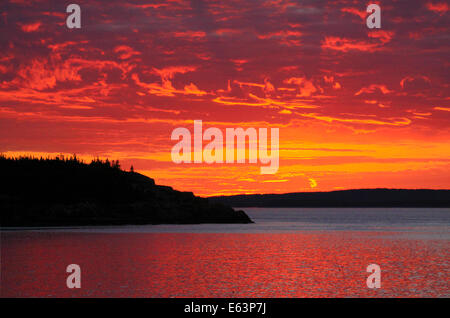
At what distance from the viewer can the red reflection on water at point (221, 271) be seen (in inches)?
1825

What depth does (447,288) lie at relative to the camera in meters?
48.0

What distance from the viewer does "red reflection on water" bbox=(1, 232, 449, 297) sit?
46.3 metres

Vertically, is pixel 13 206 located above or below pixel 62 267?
above

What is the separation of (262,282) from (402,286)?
1141 centimetres

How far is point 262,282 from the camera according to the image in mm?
51594

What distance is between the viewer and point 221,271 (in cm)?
6022
